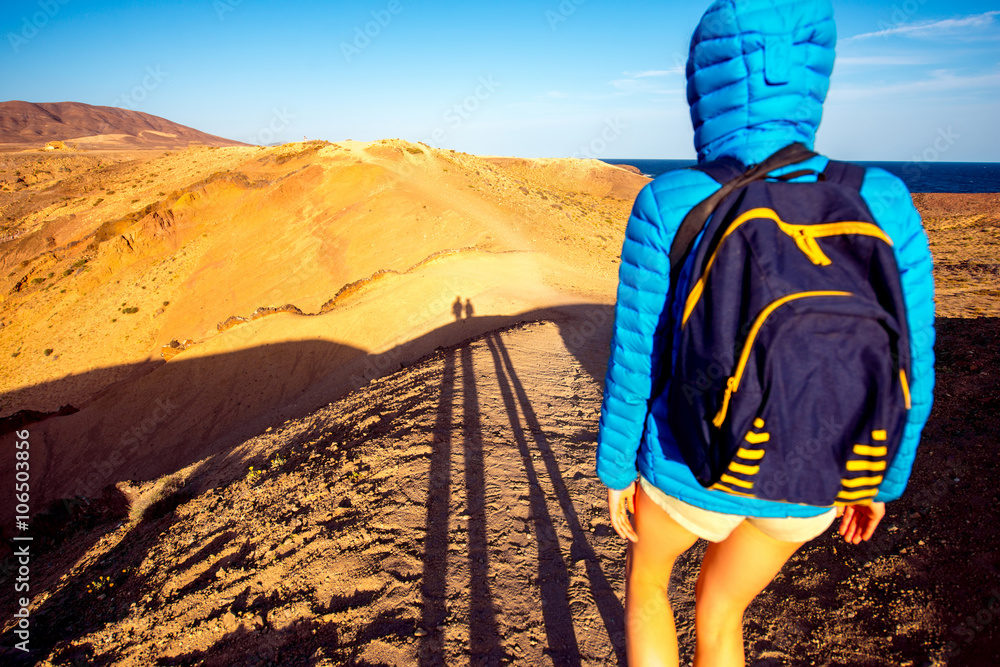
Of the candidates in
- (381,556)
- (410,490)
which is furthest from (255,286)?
(381,556)

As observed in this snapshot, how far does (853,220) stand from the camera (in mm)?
1032

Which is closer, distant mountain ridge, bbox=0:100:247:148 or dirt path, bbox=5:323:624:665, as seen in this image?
dirt path, bbox=5:323:624:665

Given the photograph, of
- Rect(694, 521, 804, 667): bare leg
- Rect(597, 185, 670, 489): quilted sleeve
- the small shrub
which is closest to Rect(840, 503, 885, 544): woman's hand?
Rect(694, 521, 804, 667): bare leg

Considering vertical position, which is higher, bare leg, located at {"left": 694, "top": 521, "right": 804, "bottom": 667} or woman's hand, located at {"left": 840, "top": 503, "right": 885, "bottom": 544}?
woman's hand, located at {"left": 840, "top": 503, "right": 885, "bottom": 544}

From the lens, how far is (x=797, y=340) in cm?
101

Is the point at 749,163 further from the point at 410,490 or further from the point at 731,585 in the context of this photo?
the point at 410,490

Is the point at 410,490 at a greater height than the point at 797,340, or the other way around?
the point at 797,340

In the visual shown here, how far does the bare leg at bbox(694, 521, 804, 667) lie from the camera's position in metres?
1.32

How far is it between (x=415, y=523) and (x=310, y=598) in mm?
824

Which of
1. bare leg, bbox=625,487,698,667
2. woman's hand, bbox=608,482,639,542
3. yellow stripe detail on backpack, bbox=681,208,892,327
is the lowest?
bare leg, bbox=625,487,698,667

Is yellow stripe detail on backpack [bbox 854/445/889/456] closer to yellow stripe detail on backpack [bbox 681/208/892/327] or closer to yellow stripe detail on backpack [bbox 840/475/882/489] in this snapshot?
yellow stripe detail on backpack [bbox 840/475/882/489]

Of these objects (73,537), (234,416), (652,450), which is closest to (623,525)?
(652,450)

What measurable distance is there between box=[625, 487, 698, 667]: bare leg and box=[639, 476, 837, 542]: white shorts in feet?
0.21

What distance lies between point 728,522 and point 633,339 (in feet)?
1.93
